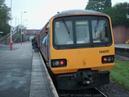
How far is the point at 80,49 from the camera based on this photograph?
14.7 m

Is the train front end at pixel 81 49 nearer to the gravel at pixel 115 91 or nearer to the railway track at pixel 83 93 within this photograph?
the railway track at pixel 83 93

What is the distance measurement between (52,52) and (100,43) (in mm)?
1753

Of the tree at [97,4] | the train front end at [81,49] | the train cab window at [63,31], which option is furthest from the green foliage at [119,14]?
the train cab window at [63,31]

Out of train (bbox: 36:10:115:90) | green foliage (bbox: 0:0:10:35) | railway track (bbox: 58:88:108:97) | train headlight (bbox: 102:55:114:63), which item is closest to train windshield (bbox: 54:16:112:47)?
train (bbox: 36:10:115:90)

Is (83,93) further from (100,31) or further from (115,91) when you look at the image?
(100,31)

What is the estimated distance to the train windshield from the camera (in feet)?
49.0

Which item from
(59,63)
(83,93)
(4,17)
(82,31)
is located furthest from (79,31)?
(4,17)

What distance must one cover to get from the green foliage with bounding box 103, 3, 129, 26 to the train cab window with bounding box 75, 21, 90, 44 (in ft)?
269

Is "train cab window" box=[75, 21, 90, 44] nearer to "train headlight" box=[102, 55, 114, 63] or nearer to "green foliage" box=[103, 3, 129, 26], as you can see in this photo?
"train headlight" box=[102, 55, 114, 63]

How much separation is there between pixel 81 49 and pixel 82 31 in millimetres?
712

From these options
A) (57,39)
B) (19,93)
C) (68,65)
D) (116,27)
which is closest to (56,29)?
(57,39)

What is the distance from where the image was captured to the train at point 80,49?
47.9ft

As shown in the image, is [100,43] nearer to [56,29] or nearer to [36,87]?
[56,29]

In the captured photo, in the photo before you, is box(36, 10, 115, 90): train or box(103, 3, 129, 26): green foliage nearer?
box(36, 10, 115, 90): train
